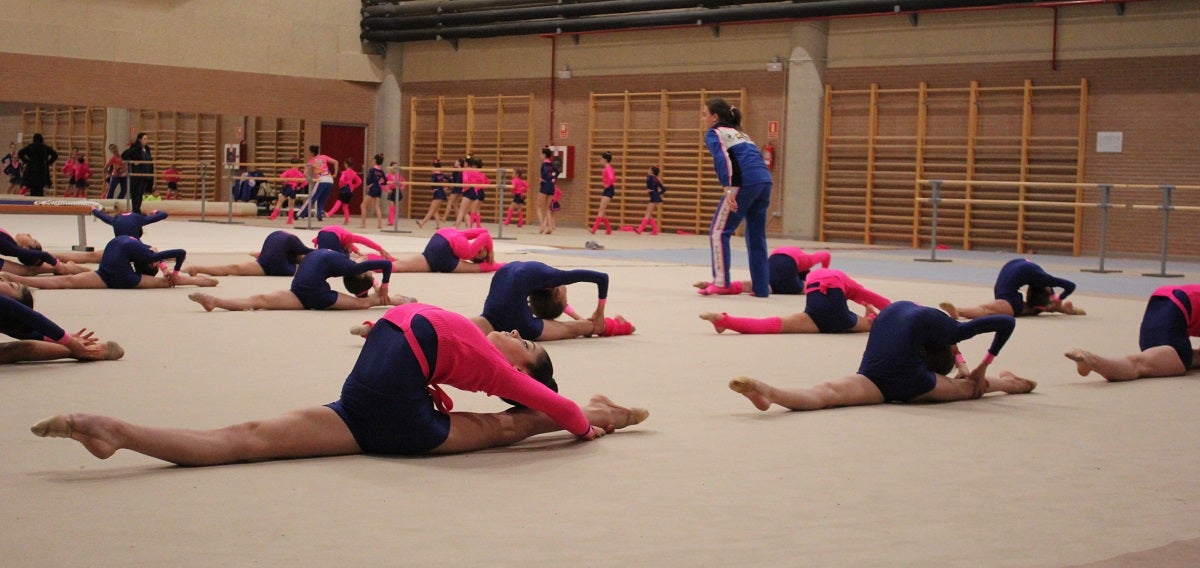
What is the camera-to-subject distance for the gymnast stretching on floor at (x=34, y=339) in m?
6.09

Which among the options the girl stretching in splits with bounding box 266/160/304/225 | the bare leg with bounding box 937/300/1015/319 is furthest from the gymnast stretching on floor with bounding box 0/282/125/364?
the girl stretching in splits with bounding box 266/160/304/225

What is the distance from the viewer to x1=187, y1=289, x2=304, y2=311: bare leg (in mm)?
9070

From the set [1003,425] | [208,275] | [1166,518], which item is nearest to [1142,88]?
[208,275]

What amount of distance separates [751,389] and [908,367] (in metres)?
0.90

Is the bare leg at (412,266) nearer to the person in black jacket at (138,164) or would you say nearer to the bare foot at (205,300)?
the bare foot at (205,300)

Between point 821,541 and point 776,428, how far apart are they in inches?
69.3

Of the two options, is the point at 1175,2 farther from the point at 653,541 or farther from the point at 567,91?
the point at 653,541

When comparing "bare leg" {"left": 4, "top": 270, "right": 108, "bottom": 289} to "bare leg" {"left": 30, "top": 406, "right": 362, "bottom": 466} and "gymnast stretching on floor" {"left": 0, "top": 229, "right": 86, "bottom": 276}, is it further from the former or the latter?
"bare leg" {"left": 30, "top": 406, "right": 362, "bottom": 466}

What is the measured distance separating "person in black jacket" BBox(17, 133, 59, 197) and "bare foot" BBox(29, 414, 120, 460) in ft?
80.0

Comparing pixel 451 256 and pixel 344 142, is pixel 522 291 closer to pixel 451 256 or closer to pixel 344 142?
pixel 451 256

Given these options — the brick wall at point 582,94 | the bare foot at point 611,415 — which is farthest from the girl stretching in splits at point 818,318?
the brick wall at point 582,94

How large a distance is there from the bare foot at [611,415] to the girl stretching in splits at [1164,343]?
8.74ft

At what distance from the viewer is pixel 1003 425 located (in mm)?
5340

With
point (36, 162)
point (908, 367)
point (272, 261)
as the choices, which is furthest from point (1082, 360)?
point (36, 162)
